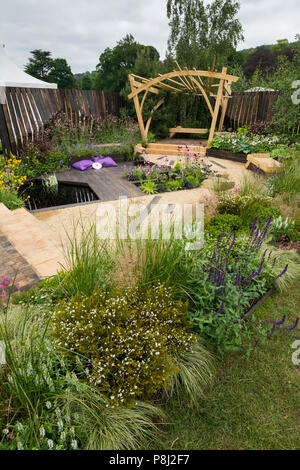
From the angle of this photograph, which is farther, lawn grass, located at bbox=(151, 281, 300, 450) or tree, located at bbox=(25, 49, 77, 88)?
tree, located at bbox=(25, 49, 77, 88)

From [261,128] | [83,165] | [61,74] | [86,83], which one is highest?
[61,74]

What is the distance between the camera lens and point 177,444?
1689 mm

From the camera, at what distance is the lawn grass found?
1706 mm

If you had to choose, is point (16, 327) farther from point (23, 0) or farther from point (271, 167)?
point (23, 0)

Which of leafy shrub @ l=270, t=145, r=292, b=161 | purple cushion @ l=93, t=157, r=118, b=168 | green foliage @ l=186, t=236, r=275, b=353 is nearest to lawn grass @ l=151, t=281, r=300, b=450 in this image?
green foliage @ l=186, t=236, r=275, b=353

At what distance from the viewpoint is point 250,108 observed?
36.0 ft

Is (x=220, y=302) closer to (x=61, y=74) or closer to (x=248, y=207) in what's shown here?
(x=248, y=207)

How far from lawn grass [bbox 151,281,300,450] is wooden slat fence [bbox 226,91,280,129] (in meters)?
10.1

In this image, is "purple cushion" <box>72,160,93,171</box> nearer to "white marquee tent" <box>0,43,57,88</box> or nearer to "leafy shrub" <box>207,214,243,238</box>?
"white marquee tent" <box>0,43,57,88</box>

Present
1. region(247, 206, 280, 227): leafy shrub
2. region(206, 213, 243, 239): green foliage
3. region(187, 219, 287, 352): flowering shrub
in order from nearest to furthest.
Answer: region(187, 219, 287, 352): flowering shrub
region(206, 213, 243, 239): green foliage
region(247, 206, 280, 227): leafy shrub

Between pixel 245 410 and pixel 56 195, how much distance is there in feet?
19.2

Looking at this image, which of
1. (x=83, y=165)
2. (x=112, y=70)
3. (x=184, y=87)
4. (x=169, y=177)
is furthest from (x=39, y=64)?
(x=169, y=177)
